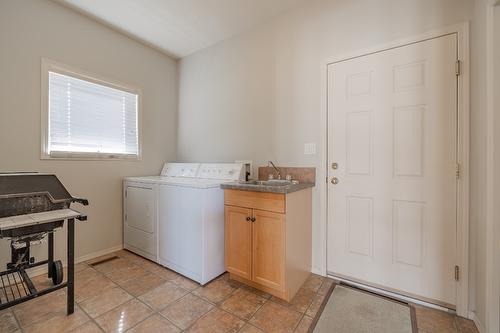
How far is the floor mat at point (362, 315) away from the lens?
1486 millimetres

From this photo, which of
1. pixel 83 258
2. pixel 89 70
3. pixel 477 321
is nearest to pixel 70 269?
pixel 83 258

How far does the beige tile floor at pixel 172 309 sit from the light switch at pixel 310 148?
1.21m

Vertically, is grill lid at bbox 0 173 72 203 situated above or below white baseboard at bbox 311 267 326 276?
above

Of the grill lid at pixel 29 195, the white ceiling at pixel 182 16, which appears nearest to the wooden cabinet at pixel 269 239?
the grill lid at pixel 29 195

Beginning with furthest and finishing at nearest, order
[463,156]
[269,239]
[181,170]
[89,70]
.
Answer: [181,170]
[89,70]
[269,239]
[463,156]

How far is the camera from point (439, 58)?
5.36 ft

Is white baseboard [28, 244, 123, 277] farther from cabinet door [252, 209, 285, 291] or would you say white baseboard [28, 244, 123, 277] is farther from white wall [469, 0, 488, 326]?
white wall [469, 0, 488, 326]

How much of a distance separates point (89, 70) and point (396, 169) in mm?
3237

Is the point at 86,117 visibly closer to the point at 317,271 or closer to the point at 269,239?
the point at 269,239

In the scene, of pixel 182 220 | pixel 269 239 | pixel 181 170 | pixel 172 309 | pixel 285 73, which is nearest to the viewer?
pixel 172 309

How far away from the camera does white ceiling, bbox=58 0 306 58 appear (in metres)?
2.22

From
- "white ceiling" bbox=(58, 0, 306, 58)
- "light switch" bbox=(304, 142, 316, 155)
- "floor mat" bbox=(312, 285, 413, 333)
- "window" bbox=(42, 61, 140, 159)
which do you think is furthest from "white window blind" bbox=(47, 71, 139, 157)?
"floor mat" bbox=(312, 285, 413, 333)

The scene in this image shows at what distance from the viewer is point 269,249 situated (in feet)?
5.88

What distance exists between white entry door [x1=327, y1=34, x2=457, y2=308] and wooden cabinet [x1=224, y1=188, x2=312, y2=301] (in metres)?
0.36
